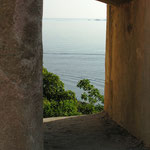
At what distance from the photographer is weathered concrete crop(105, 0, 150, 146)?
416cm

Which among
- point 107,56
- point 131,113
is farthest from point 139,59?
point 107,56

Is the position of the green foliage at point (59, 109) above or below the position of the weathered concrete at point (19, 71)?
below

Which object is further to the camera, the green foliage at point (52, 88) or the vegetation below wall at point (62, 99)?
the green foliage at point (52, 88)

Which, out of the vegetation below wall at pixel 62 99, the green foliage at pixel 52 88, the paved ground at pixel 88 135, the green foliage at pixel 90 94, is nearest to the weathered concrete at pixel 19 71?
the paved ground at pixel 88 135

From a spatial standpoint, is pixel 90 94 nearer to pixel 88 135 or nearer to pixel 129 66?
pixel 88 135

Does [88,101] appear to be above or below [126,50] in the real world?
below

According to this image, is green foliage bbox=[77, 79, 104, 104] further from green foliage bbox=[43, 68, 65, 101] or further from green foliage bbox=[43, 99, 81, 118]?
green foliage bbox=[43, 99, 81, 118]

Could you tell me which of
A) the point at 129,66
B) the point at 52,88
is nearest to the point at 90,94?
the point at 52,88

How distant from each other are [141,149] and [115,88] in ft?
4.95

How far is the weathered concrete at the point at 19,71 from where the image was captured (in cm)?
229

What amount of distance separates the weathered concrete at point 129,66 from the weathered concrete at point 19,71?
2056 mm

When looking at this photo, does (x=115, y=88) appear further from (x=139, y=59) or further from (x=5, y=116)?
(x=5, y=116)

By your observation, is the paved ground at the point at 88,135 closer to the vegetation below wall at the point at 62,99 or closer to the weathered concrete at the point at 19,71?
the weathered concrete at the point at 19,71

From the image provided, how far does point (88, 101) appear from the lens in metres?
9.47
